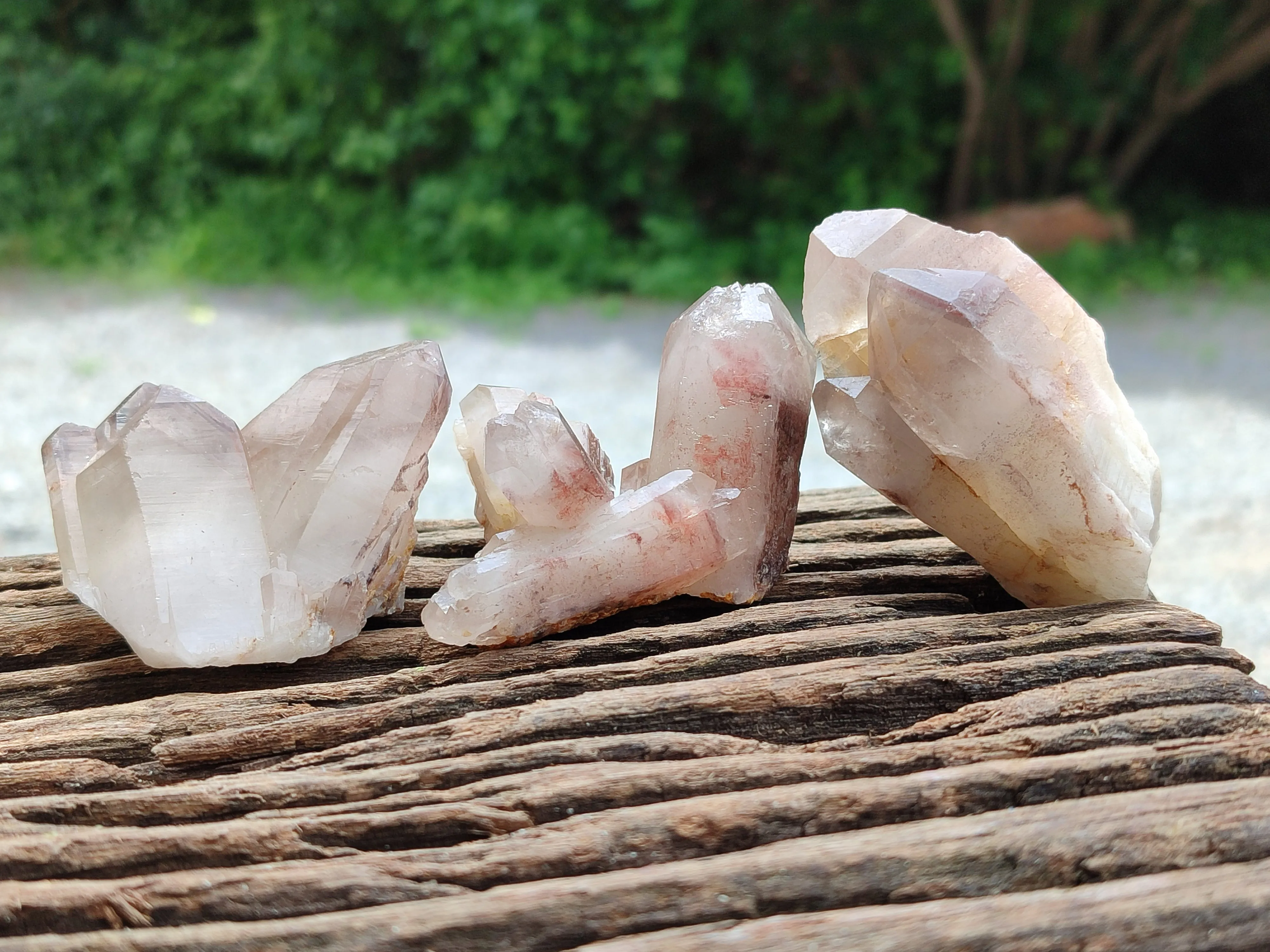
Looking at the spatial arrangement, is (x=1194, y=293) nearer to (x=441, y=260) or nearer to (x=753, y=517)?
(x=441, y=260)

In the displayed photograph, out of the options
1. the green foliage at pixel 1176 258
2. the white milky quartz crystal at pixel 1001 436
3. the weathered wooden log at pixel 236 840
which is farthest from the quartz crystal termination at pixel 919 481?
the green foliage at pixel 1176 258

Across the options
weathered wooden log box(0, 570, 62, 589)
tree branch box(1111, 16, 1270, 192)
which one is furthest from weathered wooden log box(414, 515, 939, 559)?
tree branch box(1111, 16, 1270, 192)

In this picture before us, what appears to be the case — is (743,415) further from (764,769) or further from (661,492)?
(764,769)

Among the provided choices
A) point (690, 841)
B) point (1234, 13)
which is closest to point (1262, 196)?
point (1234, 13)

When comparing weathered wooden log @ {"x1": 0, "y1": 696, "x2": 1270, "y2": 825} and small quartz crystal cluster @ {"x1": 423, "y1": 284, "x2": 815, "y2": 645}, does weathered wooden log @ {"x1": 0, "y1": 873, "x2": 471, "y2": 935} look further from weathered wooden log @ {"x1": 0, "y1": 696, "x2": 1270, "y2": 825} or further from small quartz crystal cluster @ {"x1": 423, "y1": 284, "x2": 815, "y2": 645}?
small quartz crystal cluster @ {"x1": 423, "y1": 284, "x2": 815, "y2": 645}

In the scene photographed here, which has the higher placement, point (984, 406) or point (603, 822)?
point (984, 406)

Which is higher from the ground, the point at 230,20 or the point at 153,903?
the point at 230,20

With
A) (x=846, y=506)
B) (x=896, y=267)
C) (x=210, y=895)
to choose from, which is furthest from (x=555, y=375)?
(x=210, y=895)
